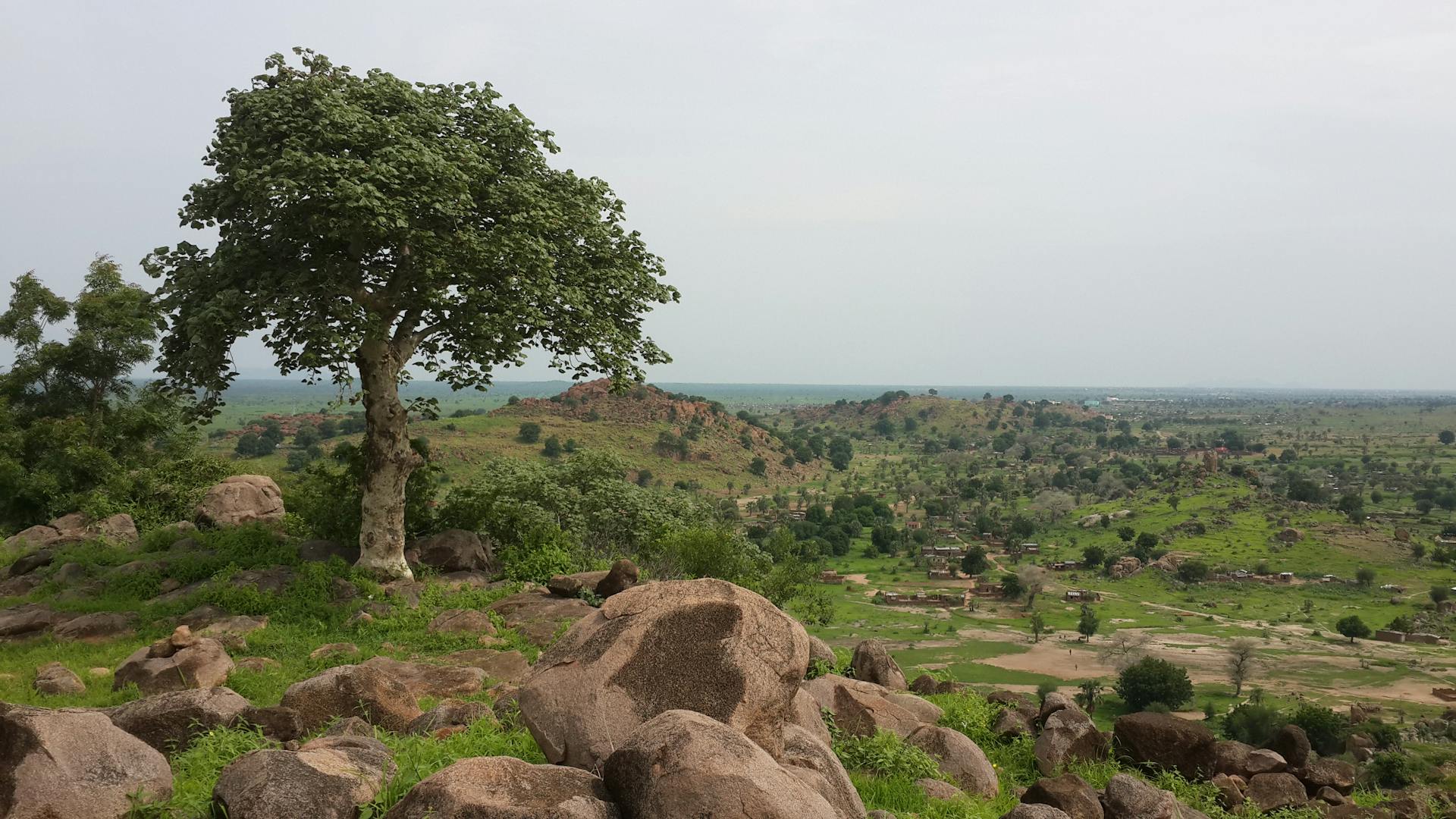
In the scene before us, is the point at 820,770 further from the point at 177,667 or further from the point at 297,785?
the point at 177,667

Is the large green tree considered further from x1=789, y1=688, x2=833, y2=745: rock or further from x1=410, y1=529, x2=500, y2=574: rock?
x1=789, y1=688, x2=833, y2=745: rock

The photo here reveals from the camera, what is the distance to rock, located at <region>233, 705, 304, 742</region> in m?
9.41

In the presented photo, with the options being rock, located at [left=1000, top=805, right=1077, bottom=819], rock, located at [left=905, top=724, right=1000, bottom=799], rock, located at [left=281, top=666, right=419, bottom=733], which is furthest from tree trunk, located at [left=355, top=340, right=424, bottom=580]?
rock, located at [left=1000, top=805, right=1077, bottom=819]

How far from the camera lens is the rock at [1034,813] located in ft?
31.4

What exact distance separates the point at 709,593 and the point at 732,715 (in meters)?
1.44

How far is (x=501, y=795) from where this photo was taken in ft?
20.0

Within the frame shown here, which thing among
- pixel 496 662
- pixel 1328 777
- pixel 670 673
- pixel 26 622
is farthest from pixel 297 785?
pixel 1328 777

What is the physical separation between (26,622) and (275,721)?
426 inches

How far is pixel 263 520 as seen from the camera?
2345cm

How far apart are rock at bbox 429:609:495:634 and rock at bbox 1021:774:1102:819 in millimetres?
10299

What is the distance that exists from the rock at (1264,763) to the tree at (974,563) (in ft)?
346

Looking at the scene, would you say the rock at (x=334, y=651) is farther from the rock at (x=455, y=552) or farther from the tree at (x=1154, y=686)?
the tree at (x=1154, y=686)

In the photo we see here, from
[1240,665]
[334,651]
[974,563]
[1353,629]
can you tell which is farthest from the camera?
[974,563]

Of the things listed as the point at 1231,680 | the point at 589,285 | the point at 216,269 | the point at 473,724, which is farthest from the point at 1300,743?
the point at 1231,680
